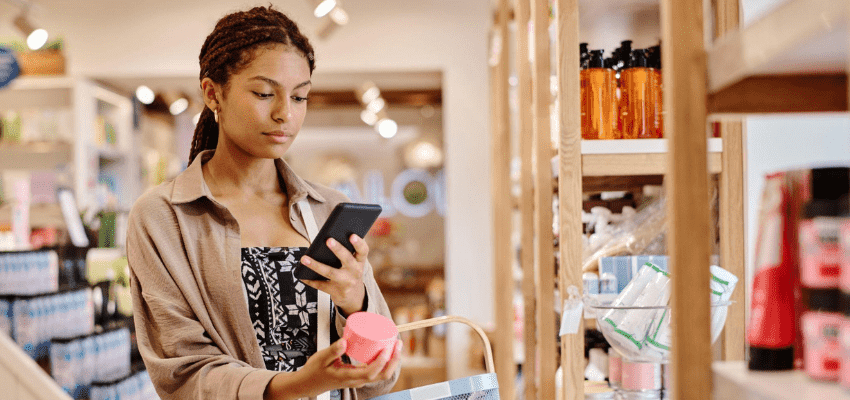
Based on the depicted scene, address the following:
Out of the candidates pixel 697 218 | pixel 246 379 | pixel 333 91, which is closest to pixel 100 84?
pixel 333 91

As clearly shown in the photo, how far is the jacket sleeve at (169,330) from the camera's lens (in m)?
1.13

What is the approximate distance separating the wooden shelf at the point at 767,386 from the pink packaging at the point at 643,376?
2.30 feet

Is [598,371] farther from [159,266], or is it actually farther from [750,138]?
[159,266]

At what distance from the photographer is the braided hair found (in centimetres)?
130

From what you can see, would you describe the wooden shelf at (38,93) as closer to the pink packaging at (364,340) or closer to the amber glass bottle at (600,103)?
the amber glass bottle at (600,103)

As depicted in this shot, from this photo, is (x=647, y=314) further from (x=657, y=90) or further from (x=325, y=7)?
(x=325, y=7)

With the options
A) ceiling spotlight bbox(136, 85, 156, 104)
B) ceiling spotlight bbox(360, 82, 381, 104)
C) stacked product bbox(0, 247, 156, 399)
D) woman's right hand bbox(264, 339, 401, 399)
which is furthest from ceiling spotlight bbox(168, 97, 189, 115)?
woman's right hand bbox(264, 339, 401, 399)

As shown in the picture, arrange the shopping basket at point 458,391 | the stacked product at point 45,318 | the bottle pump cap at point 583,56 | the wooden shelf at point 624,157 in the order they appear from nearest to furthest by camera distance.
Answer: the shopping basket at point 458,391 → the wooden shelf at point 624,157 → the bottle pump cap at point 583,56 → the stacked product at point 45,318

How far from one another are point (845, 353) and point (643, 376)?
89 cm

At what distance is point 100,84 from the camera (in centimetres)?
523

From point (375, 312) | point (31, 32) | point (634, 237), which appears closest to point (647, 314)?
point (634, 237)

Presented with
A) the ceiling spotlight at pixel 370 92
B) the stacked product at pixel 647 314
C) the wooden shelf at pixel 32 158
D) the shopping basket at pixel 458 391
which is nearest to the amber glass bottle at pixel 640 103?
the stacked product at pixel 647 314

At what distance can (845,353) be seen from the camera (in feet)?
2.02

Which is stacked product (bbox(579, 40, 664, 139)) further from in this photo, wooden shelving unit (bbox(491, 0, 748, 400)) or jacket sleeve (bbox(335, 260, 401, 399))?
jacket sleeve (bbox(335, 260, 401, 399))
